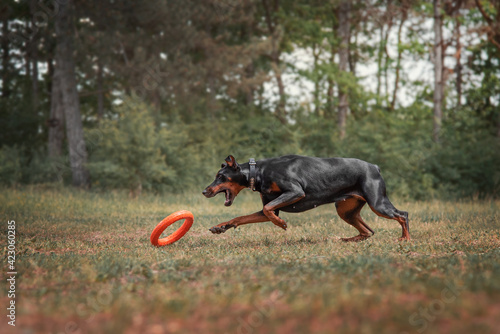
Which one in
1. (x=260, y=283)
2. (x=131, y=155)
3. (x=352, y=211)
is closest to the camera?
(x=260, y=283)

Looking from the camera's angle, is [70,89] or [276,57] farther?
[276,57]

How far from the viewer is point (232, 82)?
26422 mm

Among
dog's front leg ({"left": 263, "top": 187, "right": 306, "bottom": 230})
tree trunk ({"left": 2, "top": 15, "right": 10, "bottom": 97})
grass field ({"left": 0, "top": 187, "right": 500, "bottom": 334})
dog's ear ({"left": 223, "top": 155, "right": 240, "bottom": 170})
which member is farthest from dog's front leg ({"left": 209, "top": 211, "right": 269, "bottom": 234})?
tree trunk ({"left": 2, "top": 15, "right": 10, "bottom": 97})

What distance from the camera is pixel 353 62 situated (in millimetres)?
32219

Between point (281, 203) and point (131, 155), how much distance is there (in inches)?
515

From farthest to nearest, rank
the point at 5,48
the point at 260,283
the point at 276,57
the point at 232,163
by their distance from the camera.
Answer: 1. the point at 276,57
2. the point at 5,48
3. the point at 232,163
4. the point at 260,283

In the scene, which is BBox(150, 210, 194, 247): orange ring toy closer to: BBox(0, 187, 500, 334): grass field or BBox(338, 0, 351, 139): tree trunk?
BBox(0, 187, 500, 334): grass field

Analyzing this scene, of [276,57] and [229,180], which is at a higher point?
[276,57]

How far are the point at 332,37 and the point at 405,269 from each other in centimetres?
2188

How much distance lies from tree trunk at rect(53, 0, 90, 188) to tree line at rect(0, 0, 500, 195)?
1.9 inches

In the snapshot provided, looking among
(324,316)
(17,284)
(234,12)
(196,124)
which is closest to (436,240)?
(324,316)

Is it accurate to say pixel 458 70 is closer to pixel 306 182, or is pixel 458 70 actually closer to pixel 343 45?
pixel 343 45

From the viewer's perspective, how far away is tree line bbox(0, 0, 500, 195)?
767 inches

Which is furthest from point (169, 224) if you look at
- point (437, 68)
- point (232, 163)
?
point (437, 68)
